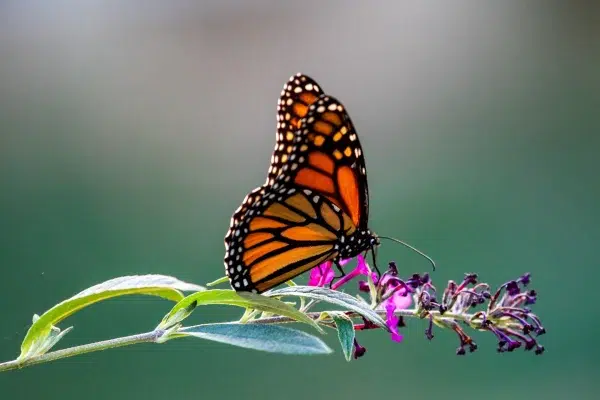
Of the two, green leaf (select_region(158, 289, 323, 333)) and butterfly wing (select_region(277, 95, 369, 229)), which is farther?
butterfly wing (select_region(277, 95, 369, 229))

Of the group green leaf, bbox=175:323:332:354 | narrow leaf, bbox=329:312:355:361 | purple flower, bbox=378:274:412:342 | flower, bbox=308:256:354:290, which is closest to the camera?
green leaf, bbox=175:323:332:354

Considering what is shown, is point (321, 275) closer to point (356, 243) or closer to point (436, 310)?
point (356, 243)

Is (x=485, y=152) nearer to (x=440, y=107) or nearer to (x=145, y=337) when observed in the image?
(x=440, y=107)

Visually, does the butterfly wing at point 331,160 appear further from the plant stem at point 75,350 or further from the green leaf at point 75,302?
the plant stem at point 75,350

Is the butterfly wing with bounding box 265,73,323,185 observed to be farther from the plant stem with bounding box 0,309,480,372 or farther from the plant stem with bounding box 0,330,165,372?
the plant stem with bounding box 0,330,165,372

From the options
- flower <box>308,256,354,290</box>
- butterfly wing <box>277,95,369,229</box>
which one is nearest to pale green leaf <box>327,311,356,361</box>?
flower <box>308,256,354,290</box>

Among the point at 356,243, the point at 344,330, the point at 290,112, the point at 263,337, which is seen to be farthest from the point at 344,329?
the point at 290,112

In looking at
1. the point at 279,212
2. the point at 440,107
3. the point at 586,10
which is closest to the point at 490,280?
the point at 440,107
